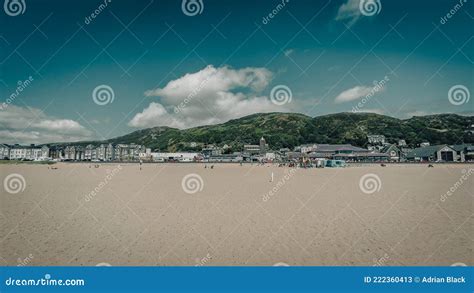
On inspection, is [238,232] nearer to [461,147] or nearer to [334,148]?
[461,147]

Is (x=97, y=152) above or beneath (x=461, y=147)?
above

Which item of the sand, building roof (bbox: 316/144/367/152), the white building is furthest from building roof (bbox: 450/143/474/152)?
the white building

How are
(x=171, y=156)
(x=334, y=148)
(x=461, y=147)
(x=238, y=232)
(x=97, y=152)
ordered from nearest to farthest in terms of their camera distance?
(x=238, y=232) → (x=461, y=147) → (x=334, y=148) → (x=171, y=156) → (x=97, y=152)

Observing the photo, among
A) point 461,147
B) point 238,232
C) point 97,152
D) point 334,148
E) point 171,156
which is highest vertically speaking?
point 97,152

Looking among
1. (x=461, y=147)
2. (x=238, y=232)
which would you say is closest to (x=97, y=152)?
(x=461, y=147)

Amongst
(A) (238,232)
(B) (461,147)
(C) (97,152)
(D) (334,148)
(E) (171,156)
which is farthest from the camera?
(C) (97,152)

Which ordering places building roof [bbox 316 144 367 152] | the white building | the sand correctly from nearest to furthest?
1. the sand
2. building roof [bbox 316 144 367 152]
3. the white building

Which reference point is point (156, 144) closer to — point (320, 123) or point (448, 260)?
point (320, 123)

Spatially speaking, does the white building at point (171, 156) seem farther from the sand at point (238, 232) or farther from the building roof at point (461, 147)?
the sand at point (238, 232)

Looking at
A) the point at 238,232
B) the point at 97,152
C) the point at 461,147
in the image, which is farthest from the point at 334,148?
the point at 97,152

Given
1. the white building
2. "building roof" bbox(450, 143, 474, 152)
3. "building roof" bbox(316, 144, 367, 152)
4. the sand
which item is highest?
the white building

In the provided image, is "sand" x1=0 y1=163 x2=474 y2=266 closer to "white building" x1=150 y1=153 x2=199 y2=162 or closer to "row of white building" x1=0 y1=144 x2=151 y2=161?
"white building" x1=150 y1=153 x2=199 y2=162

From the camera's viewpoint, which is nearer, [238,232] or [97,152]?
[238,232]

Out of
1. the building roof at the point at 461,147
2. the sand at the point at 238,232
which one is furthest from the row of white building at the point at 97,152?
the sand at the point at 238,232
